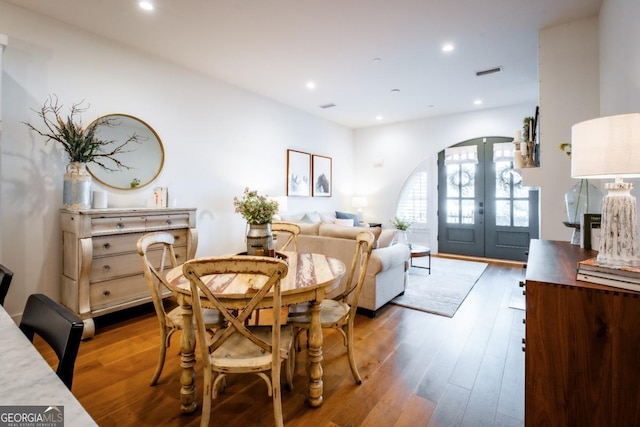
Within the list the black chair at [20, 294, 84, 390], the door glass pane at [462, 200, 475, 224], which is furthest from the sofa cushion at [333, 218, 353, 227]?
the black chair at [20, 294, 84, 390]

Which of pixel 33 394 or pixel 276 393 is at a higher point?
pixel 33 394

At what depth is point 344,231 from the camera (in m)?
3.26

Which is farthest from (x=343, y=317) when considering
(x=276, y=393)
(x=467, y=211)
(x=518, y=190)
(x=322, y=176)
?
(x=518, y=190)

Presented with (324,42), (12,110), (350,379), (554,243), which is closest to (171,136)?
(12,110)

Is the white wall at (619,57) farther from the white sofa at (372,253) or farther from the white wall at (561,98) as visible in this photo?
the white sofa at (372,253)

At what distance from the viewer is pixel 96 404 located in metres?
1.81

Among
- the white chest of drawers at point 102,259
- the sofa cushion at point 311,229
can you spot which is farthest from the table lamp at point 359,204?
the white chest of drawers at point 102,259

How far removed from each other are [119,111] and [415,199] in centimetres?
550

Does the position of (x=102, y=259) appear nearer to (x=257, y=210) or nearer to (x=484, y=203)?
(x=257, y=210)

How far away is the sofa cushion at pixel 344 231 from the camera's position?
3.16 m

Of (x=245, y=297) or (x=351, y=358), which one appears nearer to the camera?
(x=245, y=297)

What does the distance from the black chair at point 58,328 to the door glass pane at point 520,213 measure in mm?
6573

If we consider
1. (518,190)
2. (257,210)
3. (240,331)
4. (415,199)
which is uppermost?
(518,190)

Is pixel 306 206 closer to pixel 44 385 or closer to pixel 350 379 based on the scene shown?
pixel 350 379
